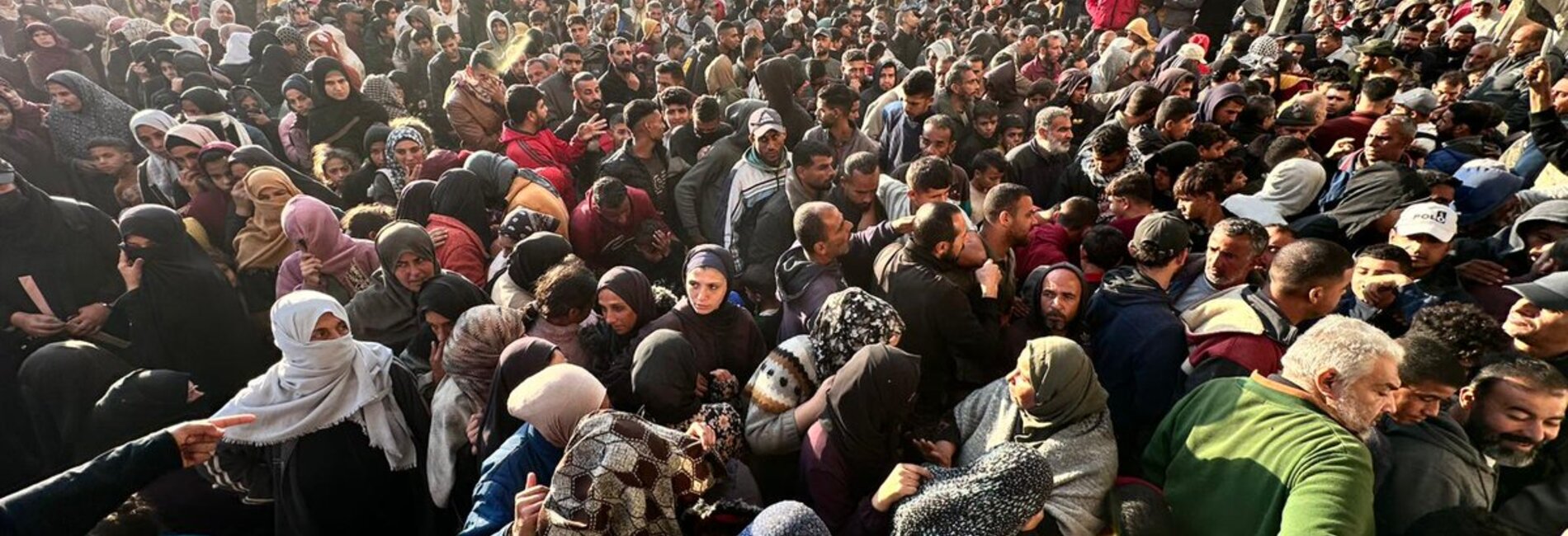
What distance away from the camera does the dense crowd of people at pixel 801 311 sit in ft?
6.77

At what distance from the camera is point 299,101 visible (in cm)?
602

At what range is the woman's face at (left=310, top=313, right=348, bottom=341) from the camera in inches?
105

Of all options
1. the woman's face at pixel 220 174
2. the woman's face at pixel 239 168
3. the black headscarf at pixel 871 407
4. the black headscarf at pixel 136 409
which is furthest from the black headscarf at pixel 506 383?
the woman's face at pixel 220 174

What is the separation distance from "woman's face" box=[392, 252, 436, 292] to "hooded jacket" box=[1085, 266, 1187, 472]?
2981 mm

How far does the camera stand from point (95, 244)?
4.27 meters

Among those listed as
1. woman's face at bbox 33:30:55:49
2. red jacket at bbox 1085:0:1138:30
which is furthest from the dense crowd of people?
red jacket at bbox 1085:0:1138:30

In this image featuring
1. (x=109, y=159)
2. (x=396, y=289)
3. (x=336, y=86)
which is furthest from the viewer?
(x=336, y=86)

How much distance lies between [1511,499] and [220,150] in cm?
632

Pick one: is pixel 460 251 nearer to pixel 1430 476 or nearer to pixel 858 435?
pixel 858 435

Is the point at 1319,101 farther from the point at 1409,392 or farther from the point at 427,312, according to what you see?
the point at 427,312

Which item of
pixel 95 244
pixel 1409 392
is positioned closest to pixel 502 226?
pixel 95 244

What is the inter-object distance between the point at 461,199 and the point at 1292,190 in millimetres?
4677

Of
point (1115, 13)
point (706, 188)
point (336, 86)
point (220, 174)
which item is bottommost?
point (1115, 13)

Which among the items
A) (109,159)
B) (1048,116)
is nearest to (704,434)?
(1048,116)
